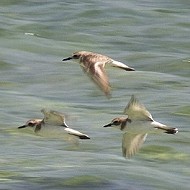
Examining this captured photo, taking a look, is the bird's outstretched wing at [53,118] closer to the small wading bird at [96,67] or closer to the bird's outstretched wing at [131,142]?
the small wading bird at [96,67]

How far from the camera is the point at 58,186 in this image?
1207 centimetres

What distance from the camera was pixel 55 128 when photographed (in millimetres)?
12219

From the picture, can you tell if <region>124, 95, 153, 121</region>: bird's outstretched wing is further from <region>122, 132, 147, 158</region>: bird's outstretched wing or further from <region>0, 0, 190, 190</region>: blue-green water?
<region>0, 0, 190, 190</region>: blue-green water

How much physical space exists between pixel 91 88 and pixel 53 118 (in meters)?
5.21

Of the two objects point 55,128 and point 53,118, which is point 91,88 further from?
point 55,128

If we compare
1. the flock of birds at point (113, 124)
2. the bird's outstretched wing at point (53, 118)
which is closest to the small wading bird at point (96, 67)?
the flock of birds at point (113, 124)

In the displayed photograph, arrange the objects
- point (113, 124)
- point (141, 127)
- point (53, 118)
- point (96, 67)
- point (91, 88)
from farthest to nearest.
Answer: point (91, 88) < point (113, 124) < point (53, 118) < point (141, 127) < point (96, 67)

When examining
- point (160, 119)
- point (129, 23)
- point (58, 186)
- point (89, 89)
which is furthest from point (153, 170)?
point (129, 23)

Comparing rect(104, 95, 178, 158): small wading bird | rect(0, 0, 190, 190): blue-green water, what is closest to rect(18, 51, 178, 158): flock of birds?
rect(104, 95, 178, 158): small wading bird

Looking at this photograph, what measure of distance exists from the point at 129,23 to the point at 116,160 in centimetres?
917

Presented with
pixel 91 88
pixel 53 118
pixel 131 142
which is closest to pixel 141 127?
pixel 131 142

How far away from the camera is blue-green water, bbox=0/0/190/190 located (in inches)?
503

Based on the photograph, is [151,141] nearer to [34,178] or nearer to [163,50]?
[34,178]

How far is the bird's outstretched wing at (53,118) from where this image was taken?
12.3 metres
